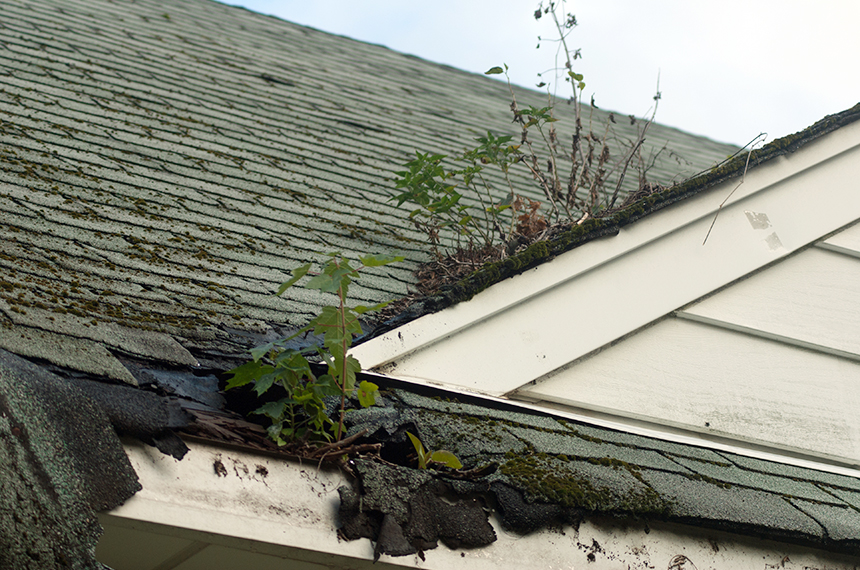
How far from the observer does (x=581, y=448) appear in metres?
2.06

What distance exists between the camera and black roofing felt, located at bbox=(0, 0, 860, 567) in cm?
155

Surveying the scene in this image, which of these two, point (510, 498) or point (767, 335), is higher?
point (767, 335)

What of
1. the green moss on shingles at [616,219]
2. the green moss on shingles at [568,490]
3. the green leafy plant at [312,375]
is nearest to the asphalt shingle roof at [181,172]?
the green leafy plant at [312,375]

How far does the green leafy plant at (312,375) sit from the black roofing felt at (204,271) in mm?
154

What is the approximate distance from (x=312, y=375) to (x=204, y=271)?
91cm

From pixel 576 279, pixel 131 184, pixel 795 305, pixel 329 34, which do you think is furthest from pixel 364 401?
pixel 329 34

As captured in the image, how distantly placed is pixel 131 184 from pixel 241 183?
0.53 metres

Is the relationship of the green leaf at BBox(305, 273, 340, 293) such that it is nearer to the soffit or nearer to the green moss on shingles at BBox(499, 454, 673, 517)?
the soffit

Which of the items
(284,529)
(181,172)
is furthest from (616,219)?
(181,172)

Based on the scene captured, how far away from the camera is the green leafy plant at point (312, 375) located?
5.33ft

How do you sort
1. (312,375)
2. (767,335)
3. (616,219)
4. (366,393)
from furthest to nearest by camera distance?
(767,335) → (616,219) → (366,393) → (312,375)

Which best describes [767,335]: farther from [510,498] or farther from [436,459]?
[436,459]

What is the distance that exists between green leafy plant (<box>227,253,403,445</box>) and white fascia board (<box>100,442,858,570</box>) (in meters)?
0.10

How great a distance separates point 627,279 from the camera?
2.60 metres
